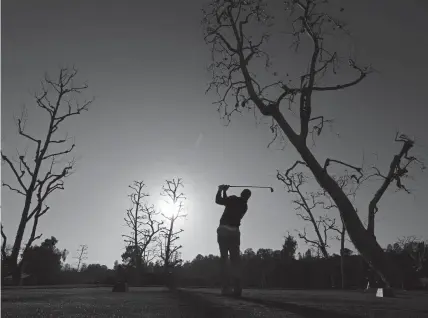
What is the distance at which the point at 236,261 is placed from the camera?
7105 millimetres

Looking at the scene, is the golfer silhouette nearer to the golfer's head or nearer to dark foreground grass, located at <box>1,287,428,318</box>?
the golfer's head

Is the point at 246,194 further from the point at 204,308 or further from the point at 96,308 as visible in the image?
the point at 96,308

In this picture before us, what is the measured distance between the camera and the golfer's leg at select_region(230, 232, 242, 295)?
694 cm

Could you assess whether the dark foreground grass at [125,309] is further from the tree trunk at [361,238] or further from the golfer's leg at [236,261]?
the tree trunk at [361,238]

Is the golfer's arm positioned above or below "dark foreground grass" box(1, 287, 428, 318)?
above

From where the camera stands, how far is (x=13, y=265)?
13352mm

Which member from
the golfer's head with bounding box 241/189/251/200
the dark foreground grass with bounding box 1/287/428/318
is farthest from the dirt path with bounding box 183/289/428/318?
the golfer's head with bounding box 241/189/251/200

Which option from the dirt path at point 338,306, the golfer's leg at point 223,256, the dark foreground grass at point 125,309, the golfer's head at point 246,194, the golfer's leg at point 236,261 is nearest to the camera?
the dark foreground grass at point 125,309

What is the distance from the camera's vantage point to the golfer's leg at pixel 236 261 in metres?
6.94

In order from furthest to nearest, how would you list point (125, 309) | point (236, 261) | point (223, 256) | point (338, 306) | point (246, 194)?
point (246, 194), point (223, 256), point (236, 261), point (338, 306), point (125, 309)

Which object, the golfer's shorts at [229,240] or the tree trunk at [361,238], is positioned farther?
the tree trunk at [361,238]

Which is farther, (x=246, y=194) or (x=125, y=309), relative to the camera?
(x=246, y=194)

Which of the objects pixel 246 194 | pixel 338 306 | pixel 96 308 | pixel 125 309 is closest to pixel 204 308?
pixel 125 309

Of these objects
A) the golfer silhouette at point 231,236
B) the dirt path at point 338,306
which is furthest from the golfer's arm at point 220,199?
→ the dirt path at point 338,306
